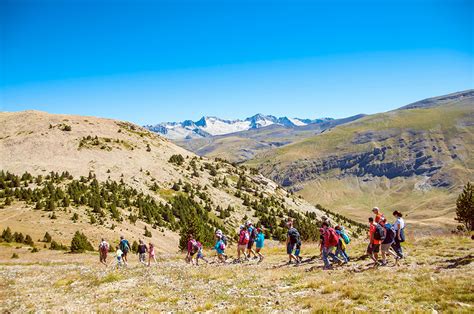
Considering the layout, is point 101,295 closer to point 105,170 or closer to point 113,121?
point 105,170

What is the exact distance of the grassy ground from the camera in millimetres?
13953

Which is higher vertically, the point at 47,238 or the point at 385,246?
the point at 385,246

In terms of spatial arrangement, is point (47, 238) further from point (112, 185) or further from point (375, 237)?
point (375, 237)

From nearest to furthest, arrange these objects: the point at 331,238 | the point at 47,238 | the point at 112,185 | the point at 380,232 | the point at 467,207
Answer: the point at 380,232 → the point at 331,238 → the point at 47,238 → the point at 467,207 → the point at 112,185

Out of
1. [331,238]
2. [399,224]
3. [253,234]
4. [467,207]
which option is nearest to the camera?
[399,224]

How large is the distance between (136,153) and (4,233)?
59.5 m

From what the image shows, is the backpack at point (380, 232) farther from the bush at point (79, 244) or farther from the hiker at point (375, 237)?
the bush at point (79, 244)

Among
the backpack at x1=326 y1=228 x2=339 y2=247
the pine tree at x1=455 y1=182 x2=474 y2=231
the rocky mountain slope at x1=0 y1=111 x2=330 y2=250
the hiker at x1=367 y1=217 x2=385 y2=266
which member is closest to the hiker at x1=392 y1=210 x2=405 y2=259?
the hiker at x1=367 y1=217 x2=385 y2=266

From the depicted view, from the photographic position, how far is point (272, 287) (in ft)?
62.7

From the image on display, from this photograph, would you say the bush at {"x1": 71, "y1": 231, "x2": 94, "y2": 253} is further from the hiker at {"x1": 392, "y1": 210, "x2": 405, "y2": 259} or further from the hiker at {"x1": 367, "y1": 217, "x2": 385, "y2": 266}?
the hiker at {"x1": 392, "y1": 210, "x2": 405, "y2": 259}

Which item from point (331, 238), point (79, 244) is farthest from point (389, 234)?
point (79, 244)

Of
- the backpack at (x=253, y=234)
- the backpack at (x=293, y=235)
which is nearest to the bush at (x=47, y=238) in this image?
the backpack at (x=253, y=234)

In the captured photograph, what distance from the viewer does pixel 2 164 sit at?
82.4m

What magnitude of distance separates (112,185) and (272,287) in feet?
206
